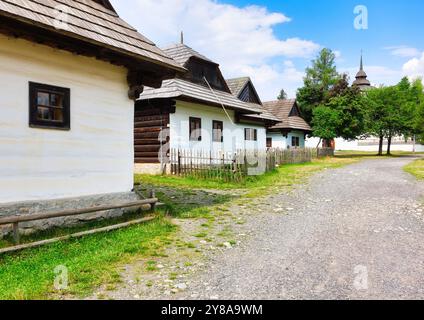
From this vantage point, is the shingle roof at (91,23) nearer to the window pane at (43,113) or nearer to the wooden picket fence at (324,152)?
the window pane at (43,113)

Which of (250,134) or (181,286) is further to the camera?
(250,134)

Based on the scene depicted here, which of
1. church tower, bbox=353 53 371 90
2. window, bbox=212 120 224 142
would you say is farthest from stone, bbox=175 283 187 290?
church tower, bbox=353 53 371 90

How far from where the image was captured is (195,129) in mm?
17812

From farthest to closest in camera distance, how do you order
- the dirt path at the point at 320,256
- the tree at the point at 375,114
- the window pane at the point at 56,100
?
the tree at the point at 375,114, the window pane at the point at 56,100, the dirt path at the point at 320,256

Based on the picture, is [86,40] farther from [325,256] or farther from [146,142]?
[146,142]

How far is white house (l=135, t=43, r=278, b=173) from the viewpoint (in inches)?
640

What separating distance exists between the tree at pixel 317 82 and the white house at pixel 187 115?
20.5m

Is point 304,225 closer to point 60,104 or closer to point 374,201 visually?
point 374,201

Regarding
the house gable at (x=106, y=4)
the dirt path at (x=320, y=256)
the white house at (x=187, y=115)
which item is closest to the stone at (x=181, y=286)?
the dirt path at (x=320, y=256)

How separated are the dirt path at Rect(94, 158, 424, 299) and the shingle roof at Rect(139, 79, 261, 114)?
8136 millimetres

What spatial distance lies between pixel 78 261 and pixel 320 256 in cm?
350

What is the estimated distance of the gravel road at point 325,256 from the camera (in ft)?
12.8

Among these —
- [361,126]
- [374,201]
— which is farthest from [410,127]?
[374,201]

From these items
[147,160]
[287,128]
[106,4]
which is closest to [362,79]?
[287,128]
